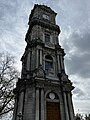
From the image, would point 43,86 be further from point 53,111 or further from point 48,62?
point 48,62

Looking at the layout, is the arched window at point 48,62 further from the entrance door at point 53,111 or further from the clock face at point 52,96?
the entrance door at point 53,111

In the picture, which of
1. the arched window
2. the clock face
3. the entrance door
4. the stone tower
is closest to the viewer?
the stone tower

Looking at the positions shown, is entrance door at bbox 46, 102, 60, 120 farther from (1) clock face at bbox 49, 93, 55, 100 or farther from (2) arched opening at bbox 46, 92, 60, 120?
(1) clock face at bbox 49, 93, 55, 100

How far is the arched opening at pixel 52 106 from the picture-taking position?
598 inches

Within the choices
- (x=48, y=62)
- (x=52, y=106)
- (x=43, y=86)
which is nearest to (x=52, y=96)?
(x=52, y=106)

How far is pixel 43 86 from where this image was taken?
16.2 metres

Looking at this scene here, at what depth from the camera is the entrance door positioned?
49.7ft

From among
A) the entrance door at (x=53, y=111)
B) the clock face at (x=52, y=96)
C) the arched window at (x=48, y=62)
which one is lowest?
the entrance door at (x=53, y=111)

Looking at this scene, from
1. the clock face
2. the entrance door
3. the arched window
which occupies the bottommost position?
the entrance door

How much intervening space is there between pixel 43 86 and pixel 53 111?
3.11m

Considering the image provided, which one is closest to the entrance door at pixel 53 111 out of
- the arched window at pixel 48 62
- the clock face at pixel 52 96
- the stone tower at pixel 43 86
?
the stone tower at pixel 43 86

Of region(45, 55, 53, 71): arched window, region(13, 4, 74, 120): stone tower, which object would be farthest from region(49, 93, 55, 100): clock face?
region(45, 55, 53, 71): arched window

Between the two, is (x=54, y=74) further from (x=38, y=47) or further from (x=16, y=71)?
(x=16, y=71)

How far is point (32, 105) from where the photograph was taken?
48.6 feet
